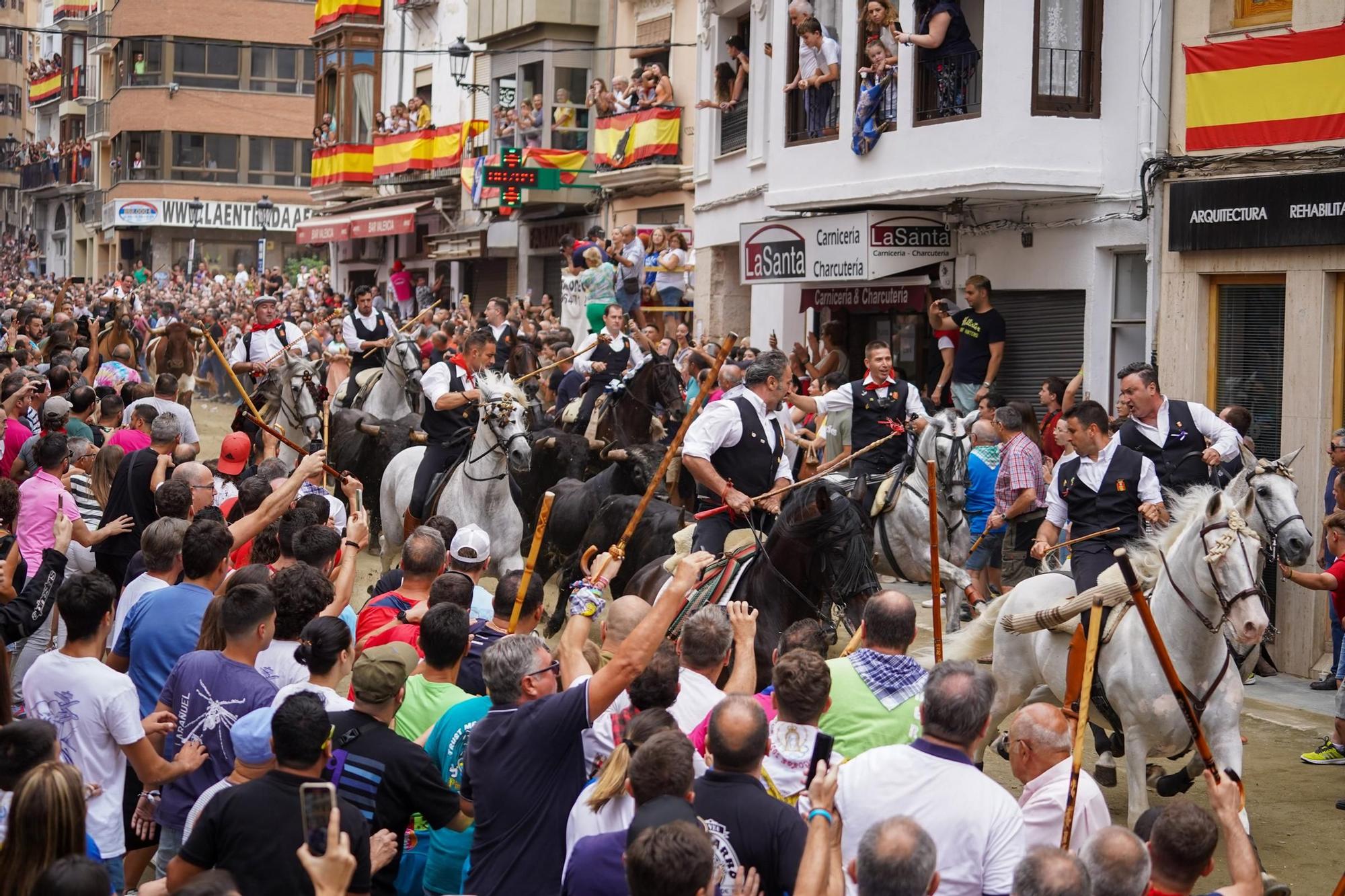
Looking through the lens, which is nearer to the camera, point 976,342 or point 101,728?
point 101,728

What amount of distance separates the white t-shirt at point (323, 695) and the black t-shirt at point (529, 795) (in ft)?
2.06

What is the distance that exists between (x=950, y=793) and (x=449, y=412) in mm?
8921

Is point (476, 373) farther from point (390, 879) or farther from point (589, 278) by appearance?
point (589, 278)

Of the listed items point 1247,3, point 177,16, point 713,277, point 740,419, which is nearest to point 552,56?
point 713,277

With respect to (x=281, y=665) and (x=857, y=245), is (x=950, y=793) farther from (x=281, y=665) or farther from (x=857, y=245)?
(x=857, y=245)

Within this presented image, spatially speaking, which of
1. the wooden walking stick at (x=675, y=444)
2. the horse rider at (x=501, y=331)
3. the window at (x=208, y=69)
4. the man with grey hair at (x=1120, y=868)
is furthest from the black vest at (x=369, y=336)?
the window at (x=208, y=69)

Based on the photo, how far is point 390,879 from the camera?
17.4 feet

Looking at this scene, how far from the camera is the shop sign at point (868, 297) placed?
59.3 ft

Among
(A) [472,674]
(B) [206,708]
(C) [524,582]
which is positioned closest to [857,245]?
(C) [524,582]

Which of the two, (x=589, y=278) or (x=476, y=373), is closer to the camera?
(x=476, y=373)

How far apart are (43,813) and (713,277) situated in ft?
63.6

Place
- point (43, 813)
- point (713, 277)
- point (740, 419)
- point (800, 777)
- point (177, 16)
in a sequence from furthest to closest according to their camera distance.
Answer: point (177, 16) < point (713, 277) < point (740, 419) < point (800, 777) < point (43, 813)

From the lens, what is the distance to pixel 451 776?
211 inches

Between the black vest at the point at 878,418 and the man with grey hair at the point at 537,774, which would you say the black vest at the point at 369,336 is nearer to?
the black vest at the point at 878,418
